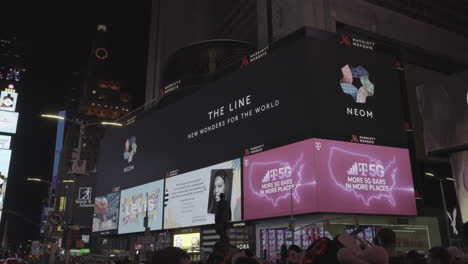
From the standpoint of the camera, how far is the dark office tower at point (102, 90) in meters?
130

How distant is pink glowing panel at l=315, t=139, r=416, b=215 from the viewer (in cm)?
2134

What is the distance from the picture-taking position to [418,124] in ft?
106

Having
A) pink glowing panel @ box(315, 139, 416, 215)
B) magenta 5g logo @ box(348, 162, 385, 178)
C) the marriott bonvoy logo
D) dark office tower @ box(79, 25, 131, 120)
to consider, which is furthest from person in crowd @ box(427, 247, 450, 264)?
dark office tower @ box(79, 25, 131, 120)

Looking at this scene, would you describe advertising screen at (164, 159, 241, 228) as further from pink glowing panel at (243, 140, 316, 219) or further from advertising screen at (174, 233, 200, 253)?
pink glowing panel at (243, 140, 316, 219)

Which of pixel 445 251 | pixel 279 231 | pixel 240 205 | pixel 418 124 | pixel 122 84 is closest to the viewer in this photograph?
pixel 445 251

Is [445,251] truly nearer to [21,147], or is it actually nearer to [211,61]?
[211,61]

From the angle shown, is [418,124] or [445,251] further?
[418,124]

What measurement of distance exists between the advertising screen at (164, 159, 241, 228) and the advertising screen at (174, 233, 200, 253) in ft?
2.84

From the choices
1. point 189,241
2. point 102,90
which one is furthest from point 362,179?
point 102,90

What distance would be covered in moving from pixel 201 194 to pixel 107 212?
1614 cm

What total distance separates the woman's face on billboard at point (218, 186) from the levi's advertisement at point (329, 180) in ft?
7.26

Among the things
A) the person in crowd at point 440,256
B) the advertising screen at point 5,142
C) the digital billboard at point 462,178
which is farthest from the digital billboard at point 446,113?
the advertising screen at point 5,142

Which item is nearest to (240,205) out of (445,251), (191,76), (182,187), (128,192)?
(182,187)

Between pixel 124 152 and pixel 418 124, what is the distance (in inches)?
984
